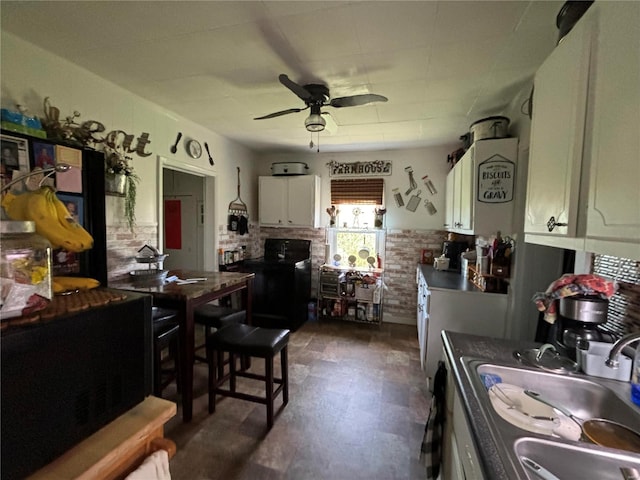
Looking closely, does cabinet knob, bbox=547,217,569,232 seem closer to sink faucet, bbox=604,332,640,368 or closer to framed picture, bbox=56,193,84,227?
sink faucet, bbox=604,332,640,368

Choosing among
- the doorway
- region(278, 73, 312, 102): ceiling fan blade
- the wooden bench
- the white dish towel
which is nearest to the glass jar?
the wooden bench

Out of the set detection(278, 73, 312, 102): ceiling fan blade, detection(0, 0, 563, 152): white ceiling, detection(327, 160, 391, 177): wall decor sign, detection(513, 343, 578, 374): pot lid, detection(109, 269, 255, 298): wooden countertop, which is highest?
detection(0, 0, 563, 152): white ceiling

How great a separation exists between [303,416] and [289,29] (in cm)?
253

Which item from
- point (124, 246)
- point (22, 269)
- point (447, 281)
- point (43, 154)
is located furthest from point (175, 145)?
point (447, 281)

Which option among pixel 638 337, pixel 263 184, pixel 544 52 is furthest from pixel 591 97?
pixel 263 184

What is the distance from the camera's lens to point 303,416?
6.98 ft

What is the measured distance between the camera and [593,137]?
911mm

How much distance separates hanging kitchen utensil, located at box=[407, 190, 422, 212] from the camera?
13.1 ft

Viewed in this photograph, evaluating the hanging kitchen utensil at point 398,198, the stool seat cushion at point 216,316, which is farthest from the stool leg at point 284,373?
the hanging kitchen utensil at point 398,198

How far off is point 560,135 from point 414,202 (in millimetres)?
2949

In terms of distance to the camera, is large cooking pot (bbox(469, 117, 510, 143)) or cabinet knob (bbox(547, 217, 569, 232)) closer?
cabinet knob (bbox(547, 217, 569, 232))

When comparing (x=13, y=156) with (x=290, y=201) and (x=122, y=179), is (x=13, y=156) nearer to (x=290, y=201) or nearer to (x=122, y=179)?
(x=122, y=179)

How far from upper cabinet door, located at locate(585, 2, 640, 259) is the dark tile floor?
167cm

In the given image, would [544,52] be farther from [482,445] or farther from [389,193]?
[389,193]
